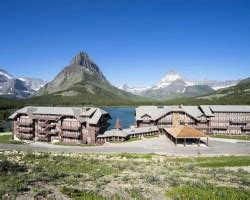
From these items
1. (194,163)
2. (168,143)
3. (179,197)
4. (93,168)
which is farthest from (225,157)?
(179,197)

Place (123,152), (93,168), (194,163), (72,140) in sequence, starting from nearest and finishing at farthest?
(93,168) < (194,163) < (123,152) < (72,140)

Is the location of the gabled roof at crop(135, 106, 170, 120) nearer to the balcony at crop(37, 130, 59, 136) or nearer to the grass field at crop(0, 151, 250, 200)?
the balcony at crop(37, 130, 59, 136)

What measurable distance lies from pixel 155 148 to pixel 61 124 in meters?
34.8

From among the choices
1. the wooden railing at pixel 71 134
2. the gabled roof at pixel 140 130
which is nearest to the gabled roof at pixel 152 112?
the gabled roof at pixel 140 130

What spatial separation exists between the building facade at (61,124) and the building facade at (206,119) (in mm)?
19771

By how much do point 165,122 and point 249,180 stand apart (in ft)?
216

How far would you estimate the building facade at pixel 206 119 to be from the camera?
416 ft

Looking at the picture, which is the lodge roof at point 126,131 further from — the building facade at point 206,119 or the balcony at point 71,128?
the balcony at point 71,128

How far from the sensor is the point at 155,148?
99750mm

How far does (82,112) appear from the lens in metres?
115

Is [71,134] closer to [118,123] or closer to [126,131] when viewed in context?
[118,123]

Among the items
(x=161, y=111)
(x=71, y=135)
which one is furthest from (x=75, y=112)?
(x=161, y=111)

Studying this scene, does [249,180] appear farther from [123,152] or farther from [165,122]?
[165,122]

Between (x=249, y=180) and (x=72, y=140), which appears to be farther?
(x=72, y=140)
